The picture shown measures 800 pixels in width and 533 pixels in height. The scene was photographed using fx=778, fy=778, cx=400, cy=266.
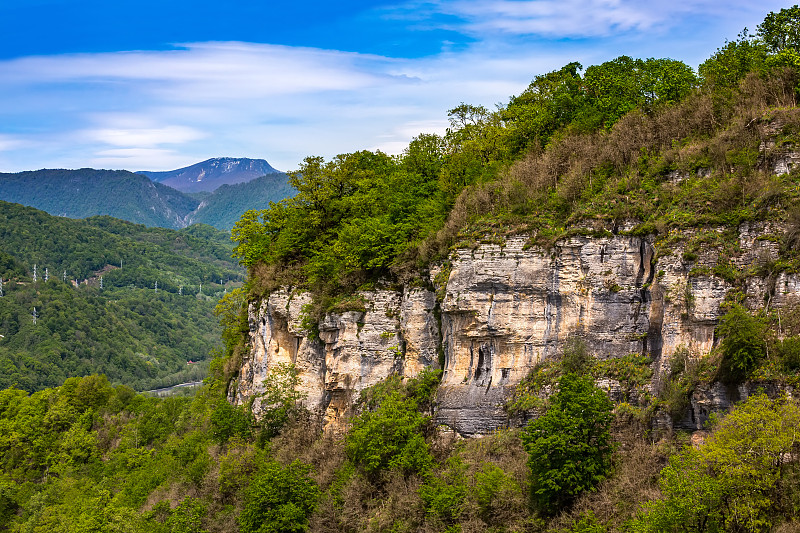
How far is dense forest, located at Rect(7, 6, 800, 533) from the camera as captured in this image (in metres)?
28.7

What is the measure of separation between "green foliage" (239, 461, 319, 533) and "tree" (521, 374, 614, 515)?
11041 mm

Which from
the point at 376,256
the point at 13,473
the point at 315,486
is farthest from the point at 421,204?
the point at 13,473

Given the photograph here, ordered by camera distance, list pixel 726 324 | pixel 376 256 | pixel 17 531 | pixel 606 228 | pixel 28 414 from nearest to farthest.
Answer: pixel 726 324, pixel 606 228, pixel 376 256, pixel 17 531, pixel 28 414

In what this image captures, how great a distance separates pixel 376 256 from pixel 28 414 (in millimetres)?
47641

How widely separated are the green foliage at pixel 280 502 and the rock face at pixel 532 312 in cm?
647

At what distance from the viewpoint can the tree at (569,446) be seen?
100.0 feet

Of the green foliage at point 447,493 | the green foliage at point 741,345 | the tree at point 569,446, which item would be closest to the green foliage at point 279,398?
the green foliage at point 447,493

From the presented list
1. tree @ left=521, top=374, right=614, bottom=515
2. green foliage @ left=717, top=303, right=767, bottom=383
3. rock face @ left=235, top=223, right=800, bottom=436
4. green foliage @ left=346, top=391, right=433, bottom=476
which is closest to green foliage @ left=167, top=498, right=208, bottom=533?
rock face @ left=235, top=223, right=800, bottom=436

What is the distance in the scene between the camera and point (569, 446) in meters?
30.8

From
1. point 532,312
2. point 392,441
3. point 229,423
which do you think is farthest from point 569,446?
point 229,423

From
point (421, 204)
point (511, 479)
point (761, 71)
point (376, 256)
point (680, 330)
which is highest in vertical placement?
point (761, 71)

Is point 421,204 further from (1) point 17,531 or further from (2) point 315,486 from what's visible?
(1) point 17,531

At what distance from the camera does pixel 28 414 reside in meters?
73.4

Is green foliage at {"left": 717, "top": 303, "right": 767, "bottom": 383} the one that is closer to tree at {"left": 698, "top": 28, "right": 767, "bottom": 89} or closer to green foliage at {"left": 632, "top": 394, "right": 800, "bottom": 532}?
green foliage at {"left": 632, "top": 394, "right": 800, "bottom": 532}
